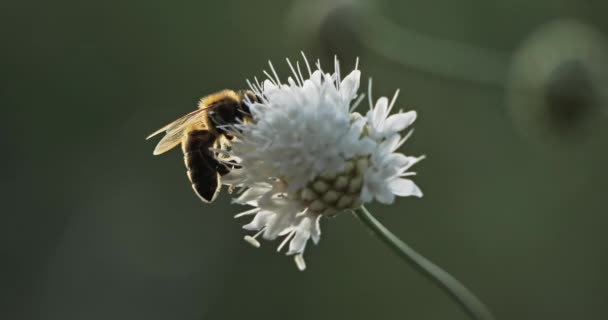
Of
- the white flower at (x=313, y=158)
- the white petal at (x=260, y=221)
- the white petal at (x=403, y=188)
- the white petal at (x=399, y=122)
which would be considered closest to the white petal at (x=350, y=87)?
the white flower at (x=313, y=158)

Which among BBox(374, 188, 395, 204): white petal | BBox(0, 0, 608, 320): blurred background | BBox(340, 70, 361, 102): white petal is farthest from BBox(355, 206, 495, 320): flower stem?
BBox(0, 0, 608, 320): blurred background

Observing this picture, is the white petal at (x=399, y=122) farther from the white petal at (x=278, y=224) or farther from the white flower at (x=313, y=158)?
the white petal at (x=278, y=224)

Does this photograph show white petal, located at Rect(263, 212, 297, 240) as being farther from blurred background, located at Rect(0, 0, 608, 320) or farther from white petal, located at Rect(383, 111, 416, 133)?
blurred background, located at Rect(0, 0, 608, 320)

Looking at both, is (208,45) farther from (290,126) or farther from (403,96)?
(290,126)

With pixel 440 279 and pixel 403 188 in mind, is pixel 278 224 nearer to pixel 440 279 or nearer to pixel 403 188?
pixel 403 188

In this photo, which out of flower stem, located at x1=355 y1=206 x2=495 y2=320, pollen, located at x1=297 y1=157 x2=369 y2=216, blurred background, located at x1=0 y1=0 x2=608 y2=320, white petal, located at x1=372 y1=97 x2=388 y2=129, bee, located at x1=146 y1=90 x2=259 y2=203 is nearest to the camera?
Result: flower stem, located at x1=355 y1=206 x2=495 y2=320

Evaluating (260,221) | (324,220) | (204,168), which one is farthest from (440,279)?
(324,220)

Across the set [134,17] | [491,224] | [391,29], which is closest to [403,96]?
[491,224]
